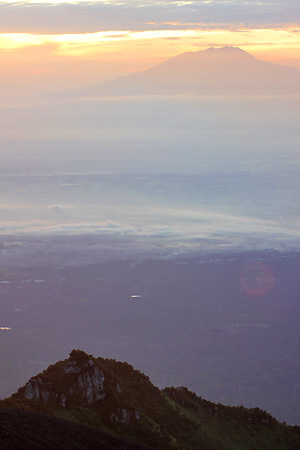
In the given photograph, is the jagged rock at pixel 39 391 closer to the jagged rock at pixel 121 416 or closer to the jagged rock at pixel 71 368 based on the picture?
the jagged rock at pixel 71 368

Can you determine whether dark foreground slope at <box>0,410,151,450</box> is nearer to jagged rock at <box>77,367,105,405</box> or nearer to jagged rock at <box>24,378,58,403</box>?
jagged rock at <box>24,378,58,403</box>

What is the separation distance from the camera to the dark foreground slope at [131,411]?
4619cm

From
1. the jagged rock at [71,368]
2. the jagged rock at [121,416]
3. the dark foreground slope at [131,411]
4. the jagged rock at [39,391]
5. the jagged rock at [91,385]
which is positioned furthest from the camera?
the jagged rock at [71,368]

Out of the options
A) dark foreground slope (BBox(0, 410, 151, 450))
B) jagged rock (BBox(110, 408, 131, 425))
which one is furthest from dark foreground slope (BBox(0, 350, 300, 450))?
dark foreground slope (BBox(0, 410, 151, 450))

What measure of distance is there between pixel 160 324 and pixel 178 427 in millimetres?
99443

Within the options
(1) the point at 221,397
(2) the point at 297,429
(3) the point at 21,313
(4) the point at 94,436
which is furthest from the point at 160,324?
(4) the point at 94,436

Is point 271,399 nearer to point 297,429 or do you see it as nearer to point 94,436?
point 297,429

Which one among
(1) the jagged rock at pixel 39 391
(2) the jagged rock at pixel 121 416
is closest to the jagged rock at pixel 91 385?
(2) the jagged rock at pixel 121 416

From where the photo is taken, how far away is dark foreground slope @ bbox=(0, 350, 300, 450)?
46.2m

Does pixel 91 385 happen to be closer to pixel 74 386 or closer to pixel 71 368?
pixel 74 386

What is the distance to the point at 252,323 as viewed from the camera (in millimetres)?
152875

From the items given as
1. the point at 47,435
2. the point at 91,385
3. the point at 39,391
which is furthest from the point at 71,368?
the point at 47,435

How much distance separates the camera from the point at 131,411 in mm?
49062


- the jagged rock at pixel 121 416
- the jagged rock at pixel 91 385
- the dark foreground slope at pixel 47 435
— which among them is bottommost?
the dark foreground slope at pixel 47 435
